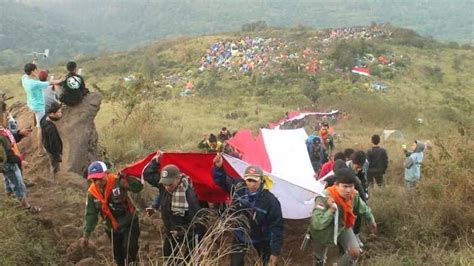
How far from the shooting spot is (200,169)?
6.13 metres

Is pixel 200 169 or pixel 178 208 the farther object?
pixel 200 169

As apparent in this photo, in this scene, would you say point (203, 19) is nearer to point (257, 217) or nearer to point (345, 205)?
point (257, 217)

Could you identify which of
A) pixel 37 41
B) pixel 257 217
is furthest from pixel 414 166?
pixel 37 41

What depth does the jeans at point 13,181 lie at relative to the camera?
596 cm

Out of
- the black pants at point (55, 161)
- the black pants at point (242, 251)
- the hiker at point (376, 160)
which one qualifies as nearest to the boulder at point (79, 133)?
the black pants at point (55, 161)

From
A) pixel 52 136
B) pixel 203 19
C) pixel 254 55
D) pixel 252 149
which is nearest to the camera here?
pixel 52 136

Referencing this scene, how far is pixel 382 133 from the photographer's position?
17266mm

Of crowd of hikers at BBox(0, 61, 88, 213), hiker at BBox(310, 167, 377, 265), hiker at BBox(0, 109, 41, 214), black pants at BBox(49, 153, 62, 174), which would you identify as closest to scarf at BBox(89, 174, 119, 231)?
hiker at BBox(0, 109, 41, 214)

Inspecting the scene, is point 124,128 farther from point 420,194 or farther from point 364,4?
point 364,4

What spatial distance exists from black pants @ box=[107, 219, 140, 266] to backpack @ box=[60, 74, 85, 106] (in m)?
3.61

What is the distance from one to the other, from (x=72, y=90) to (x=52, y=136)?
940 millimetres

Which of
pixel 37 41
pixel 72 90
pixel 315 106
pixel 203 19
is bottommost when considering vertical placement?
pixel 203 19

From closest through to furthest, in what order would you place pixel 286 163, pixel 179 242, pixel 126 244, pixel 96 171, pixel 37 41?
pixel 96 171, pixel 179 242, pixel 126 244, pixel 286 163, pixel 37 41

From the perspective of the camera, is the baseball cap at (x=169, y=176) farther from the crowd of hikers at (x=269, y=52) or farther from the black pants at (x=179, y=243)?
the crowd of hikers at (x=269, y=52)
